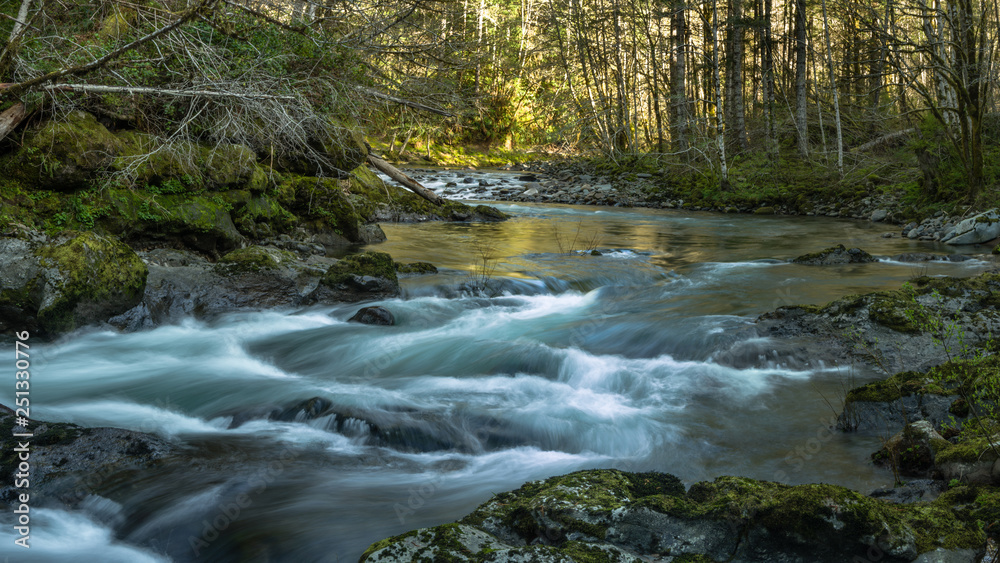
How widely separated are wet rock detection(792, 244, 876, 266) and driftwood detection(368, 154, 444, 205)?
8965 millimetres

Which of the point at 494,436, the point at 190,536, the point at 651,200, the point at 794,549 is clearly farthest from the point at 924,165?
the point at 190,536

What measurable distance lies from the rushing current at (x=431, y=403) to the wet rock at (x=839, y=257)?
249 mm

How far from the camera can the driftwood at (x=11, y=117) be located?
8.11 meters

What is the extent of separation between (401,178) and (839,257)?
958 centimetres

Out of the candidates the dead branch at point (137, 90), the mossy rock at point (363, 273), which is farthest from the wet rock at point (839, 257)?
the dead branch at point (137, 90)

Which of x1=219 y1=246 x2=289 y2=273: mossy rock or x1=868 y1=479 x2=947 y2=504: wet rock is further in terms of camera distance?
x1=219 y1=246 x2=289 y2=273: mossy rock

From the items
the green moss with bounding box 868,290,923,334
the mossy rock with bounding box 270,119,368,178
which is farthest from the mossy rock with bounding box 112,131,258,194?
the green moss with bounding box 868,290,923,334

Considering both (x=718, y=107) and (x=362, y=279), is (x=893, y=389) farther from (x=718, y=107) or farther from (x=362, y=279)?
(x=718, y=107)

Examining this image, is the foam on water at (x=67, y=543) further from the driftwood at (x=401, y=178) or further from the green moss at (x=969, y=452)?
the driftwood at (x=401, y=178)

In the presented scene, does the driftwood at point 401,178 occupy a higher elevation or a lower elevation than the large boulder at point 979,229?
higher

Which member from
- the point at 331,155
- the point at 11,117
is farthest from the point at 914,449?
the point at 331,155

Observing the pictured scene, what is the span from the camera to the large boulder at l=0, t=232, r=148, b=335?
22.0ft

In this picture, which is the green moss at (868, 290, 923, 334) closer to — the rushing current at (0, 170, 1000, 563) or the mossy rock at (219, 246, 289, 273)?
the rushing current at (0, 170, 1000, 563)

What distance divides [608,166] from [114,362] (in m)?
25.0
